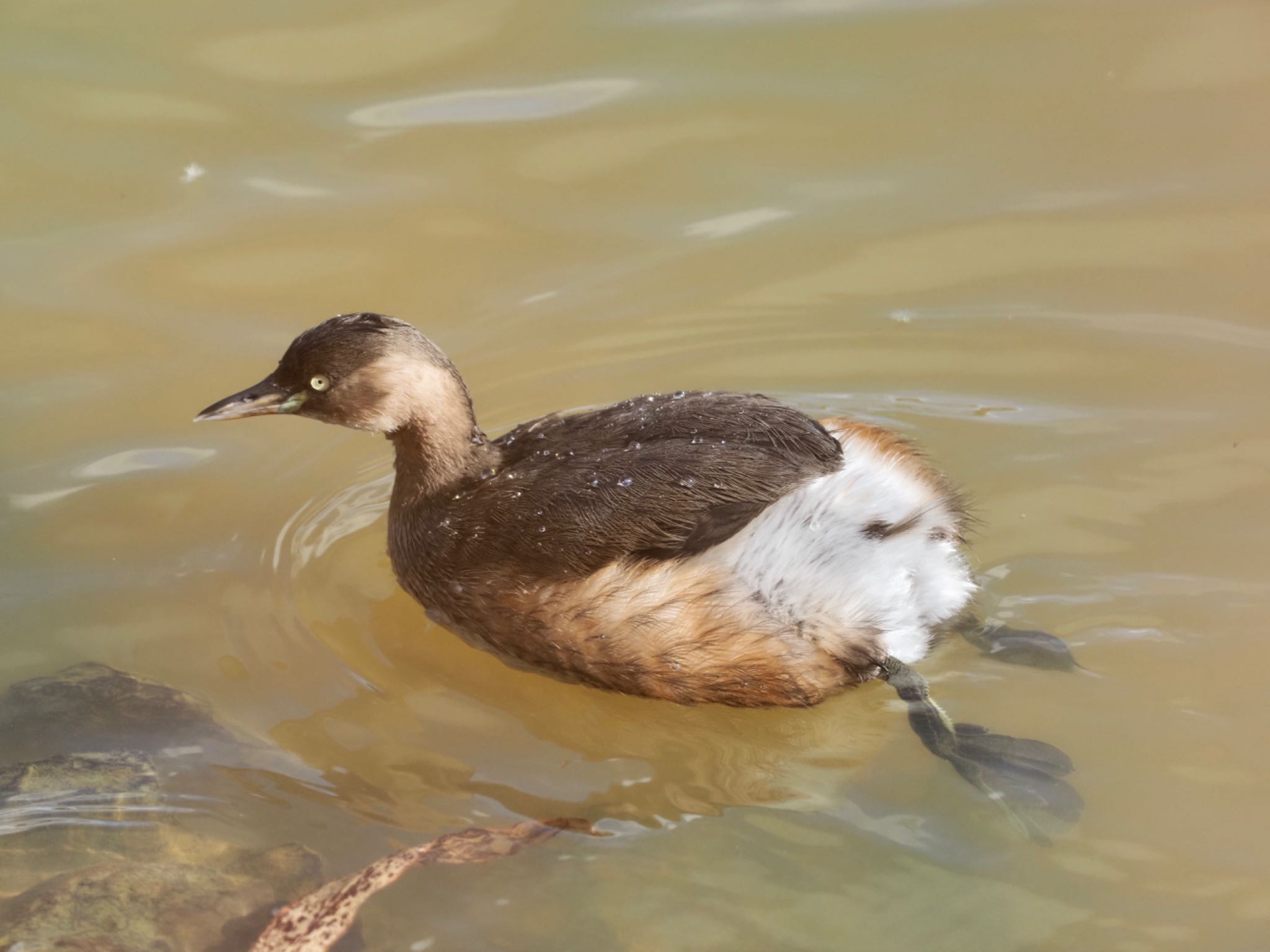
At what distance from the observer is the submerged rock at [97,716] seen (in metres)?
3.62

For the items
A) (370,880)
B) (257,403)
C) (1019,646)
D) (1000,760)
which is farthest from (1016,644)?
(257,403)

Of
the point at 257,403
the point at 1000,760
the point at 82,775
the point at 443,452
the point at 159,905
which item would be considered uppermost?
the point at 257,403

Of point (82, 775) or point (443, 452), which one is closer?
point (82, 775)

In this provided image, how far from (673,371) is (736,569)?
1.53m

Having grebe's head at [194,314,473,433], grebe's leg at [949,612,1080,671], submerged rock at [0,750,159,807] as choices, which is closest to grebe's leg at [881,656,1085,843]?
grebe's leg at [949,612,1080,671]

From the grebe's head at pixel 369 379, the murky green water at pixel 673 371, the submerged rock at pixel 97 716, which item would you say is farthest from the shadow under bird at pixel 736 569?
the submerged rock at pixel 97 716

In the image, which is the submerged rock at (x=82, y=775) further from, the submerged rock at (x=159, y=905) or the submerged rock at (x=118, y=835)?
the submerged rock at (x=159, y=905)

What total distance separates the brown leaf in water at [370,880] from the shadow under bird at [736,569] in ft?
1.63

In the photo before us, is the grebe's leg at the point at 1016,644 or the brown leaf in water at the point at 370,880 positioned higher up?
the grebe's leg at the point at 1016,644

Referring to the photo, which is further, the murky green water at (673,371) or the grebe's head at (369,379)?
the grebe's head at (369,379)

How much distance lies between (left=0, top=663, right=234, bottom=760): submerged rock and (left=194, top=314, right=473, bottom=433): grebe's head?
2.59 ft

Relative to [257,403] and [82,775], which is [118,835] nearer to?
[82,775]

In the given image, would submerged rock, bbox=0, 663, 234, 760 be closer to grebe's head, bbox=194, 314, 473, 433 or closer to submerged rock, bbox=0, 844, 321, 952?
submerged rock, bbox=0, 844, 321, 952

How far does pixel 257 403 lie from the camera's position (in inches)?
158
